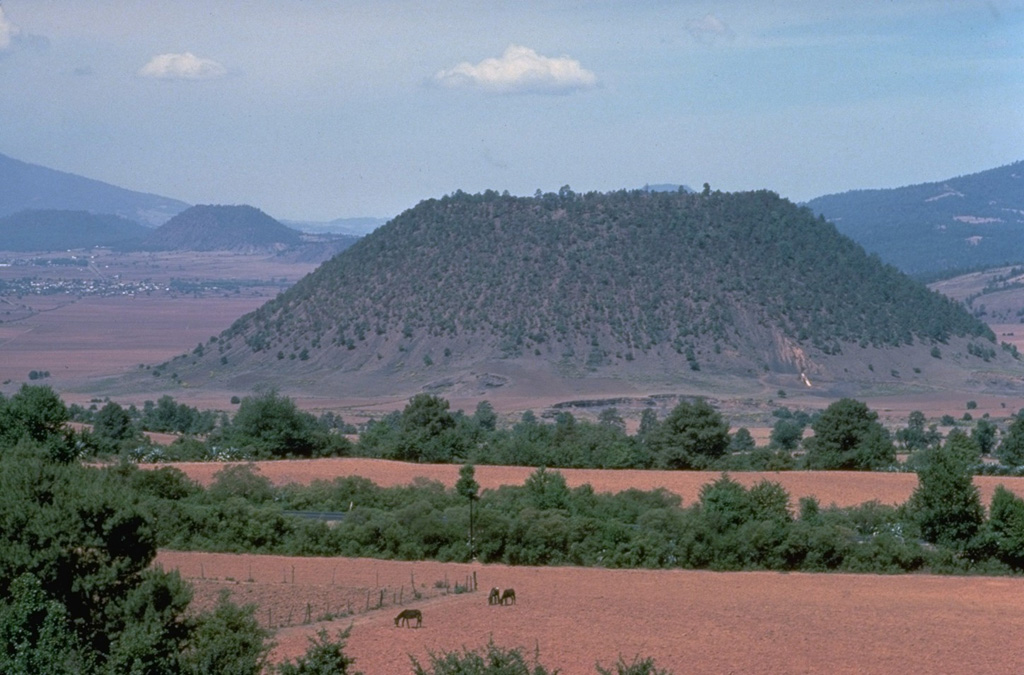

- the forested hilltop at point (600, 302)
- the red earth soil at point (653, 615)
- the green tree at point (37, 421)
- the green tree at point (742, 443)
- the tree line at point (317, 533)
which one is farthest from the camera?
the forested hilltop at point (600, 302)

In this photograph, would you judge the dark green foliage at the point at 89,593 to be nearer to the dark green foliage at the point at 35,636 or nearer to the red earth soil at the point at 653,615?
the dark green foliage at the point at 35,636

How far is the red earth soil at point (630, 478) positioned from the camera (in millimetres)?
45000

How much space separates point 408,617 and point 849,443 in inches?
1148

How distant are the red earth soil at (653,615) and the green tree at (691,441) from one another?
17818 mm

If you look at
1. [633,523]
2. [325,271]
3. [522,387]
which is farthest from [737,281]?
[633,523]

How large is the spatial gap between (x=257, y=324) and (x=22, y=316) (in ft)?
229

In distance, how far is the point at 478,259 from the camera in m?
101

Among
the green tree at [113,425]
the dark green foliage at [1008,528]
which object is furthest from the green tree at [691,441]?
the green tree at [113,425]

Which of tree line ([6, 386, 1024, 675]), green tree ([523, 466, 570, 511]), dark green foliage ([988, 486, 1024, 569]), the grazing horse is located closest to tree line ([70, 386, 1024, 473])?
tree line ([6, 386, 1024, 675])

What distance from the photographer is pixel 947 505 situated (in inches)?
1425

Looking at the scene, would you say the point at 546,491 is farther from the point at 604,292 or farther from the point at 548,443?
the point at 604,292

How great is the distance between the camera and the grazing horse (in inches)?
1088

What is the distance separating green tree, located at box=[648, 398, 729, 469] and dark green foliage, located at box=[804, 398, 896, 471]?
3.46 metres

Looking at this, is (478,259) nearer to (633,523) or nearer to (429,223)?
(429,223)
